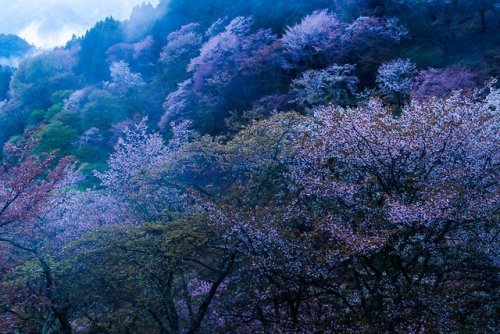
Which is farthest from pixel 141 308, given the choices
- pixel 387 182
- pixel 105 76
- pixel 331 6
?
pixel 105 76

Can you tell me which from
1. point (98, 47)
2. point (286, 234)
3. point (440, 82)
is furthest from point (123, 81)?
point (286, 234)

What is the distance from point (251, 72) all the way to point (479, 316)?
69.7 feet

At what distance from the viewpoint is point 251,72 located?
25.9 m

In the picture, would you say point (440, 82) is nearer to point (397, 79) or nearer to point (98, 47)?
point (397, 79)

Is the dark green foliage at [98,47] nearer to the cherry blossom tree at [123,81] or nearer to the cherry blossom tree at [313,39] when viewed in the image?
the cherry blossom tree at [123,81]

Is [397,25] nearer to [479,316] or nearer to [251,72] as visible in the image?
[251,72]

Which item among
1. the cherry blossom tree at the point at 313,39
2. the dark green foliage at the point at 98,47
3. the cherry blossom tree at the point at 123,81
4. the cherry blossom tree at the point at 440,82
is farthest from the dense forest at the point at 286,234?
the dark green foliage at the point at 98,47

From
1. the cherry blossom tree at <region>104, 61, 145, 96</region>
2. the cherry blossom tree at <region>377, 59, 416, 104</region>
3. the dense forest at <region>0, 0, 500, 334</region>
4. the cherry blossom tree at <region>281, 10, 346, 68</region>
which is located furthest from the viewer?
the cherry blossom tree at <region>104, 61, 145, 96</region>

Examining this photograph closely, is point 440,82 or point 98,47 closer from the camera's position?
point 440,82

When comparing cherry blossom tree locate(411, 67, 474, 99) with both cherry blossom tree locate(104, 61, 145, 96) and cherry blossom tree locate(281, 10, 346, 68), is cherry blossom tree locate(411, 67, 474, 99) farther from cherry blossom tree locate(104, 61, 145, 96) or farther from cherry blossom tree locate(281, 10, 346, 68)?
Answer: cherry blossom tree locate(104, 61, 145, 96)

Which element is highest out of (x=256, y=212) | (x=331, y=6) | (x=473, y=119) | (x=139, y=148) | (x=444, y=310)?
(x=331, y=6)

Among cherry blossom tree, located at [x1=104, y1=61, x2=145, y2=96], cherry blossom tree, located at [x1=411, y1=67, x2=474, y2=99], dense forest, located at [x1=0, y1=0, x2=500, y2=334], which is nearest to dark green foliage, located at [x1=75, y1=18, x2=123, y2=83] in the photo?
cherry blossom tree, located at [x1=104, y1=61, x2=145, y2=96]

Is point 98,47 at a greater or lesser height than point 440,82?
greater

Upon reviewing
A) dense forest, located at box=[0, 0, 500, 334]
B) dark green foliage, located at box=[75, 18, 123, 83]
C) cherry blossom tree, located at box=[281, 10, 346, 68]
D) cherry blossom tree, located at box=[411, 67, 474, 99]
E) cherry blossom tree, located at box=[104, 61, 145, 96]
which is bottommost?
dense forest, located at box=[0, 0, 500, 334]
